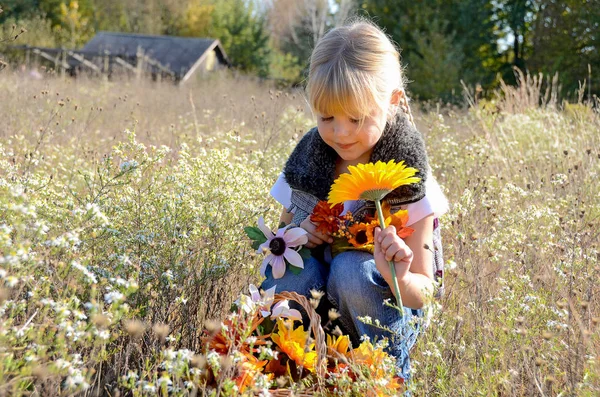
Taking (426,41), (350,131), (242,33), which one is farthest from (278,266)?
(242,33)

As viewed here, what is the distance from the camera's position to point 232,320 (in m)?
1.99

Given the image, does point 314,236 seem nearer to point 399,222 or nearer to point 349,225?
point 349,225

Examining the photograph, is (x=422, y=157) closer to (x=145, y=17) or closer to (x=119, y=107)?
(x=119, y=107)

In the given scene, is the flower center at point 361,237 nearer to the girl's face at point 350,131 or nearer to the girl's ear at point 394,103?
the girl's face at point 350,131

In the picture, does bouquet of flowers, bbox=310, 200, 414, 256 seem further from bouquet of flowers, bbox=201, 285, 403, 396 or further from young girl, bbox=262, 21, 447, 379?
bouquet of flowers, bbox=201, 285, 403, 396

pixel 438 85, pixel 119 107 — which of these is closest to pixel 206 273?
pixel 119 107

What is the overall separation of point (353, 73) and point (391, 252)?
0.70 meters

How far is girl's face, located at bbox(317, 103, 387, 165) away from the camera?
2.49 m

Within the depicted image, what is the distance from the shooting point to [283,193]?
2.94m

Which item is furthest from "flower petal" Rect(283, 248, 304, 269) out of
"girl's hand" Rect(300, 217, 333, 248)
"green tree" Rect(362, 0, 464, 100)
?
"green tree" Rect(362, 0, 464, 100)

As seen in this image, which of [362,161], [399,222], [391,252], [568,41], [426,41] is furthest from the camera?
[426,41]

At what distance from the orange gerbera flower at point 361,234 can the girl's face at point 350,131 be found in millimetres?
288

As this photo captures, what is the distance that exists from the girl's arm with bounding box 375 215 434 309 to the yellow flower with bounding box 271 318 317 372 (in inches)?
12.7

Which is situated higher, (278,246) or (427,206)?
(427,206)
